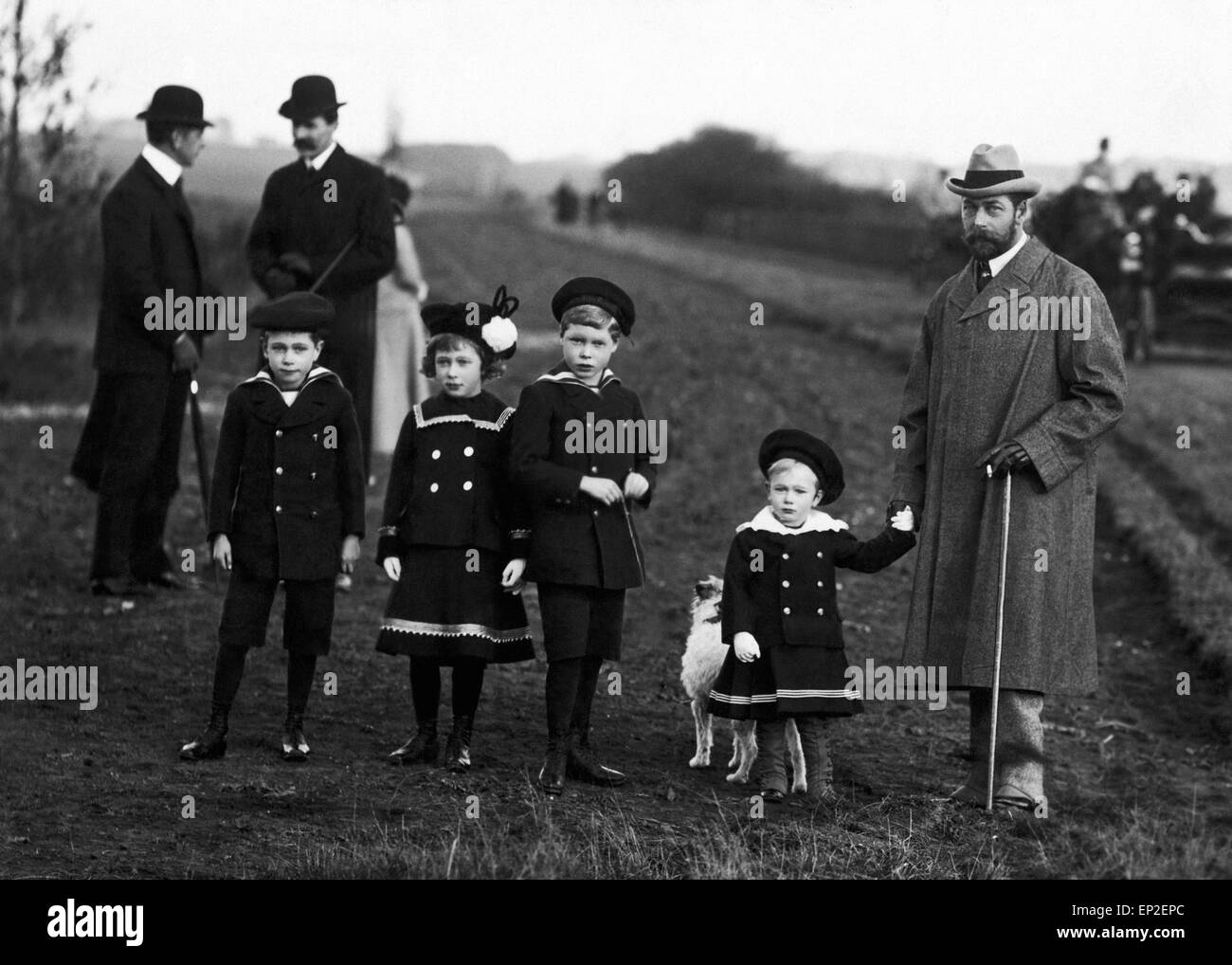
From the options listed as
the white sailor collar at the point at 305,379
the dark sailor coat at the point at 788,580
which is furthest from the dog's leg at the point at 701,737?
the white sailor collar at the point at 305,379

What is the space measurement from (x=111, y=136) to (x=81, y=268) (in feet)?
9.48

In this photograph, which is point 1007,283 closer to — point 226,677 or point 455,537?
point 455,537

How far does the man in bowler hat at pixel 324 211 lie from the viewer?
9.77 meters

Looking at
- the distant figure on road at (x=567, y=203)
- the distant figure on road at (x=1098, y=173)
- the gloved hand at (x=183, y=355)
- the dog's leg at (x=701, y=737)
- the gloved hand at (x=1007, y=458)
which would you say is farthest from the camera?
the distant figure on road at (x=567, y=203)

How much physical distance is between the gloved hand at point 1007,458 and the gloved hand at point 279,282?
13.2 feet

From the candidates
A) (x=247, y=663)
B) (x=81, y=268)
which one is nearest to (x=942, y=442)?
(x=247, y=663)

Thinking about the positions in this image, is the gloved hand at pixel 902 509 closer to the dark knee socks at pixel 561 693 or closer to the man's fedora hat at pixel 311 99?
the dark knee socks at pixel 561 693

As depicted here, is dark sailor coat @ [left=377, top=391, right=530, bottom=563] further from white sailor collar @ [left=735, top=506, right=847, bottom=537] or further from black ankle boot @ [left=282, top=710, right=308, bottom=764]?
white sailor collar @ [left=735, top=506, right=847, bottom=537]

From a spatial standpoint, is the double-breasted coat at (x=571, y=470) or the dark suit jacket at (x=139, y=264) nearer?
the double-breasted coat at (x=571, y=470)

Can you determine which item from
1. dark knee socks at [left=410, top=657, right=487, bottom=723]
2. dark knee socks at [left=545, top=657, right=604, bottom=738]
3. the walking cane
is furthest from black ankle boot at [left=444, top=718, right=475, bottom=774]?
the walking cane

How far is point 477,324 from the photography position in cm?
717

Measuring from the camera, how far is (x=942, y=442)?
22.7 ft

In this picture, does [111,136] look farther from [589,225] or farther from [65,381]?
[589,225]

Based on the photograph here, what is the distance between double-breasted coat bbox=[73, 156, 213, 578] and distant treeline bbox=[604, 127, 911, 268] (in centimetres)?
3300
